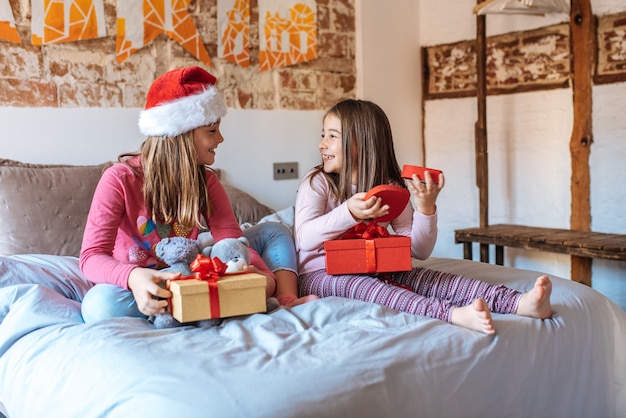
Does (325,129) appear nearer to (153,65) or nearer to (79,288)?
(79,288)

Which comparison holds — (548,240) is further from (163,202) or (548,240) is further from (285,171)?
(163,202)

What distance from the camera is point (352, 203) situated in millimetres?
1790

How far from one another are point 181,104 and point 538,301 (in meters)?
1.08

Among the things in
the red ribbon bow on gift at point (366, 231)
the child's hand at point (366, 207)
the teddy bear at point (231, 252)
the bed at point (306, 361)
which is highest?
the child's hand at point (366, 207)

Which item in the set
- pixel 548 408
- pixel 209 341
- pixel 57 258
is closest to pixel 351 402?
pixel 209 341

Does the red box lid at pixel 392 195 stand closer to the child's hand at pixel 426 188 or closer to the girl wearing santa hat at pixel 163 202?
the child's hand at pixel 426 188

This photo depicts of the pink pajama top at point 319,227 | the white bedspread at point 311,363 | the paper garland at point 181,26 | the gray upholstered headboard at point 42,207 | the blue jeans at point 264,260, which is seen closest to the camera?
the white bedspread at point 311,363

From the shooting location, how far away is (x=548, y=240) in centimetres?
299

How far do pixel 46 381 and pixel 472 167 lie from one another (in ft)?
9.35

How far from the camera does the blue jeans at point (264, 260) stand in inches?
62.4

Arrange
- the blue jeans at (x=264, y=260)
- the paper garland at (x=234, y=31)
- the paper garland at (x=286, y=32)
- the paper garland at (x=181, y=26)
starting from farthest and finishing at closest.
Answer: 1. the paper garland at (x=286, y=32)
2. the paper garland at (x=234, y=31)
3. the paper garland at (x=181, y=26)
4. the blue jeans at (x=264, y=260)

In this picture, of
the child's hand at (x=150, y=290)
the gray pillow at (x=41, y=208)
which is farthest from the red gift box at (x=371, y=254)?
the gray pillow at (x=41, y=208)

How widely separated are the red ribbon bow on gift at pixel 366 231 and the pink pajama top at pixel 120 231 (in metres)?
0.26

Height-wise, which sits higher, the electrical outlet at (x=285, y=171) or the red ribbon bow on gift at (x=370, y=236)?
the electrical outlet at (x=285, y=171)
